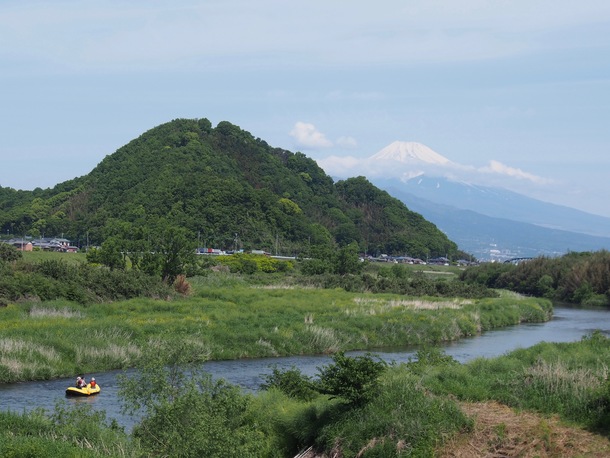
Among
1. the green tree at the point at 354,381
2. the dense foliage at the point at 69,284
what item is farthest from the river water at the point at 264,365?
the dense foliage at the point at 69,284

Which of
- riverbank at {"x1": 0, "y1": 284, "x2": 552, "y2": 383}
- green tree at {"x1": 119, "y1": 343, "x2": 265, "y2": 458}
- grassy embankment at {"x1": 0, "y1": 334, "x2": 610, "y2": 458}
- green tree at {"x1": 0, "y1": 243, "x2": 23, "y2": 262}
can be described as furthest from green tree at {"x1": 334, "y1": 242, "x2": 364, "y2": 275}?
grassy embankment at {"x1": 0, "y1": 334, "x2": 610, "y2": 458}

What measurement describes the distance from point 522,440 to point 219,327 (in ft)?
82.9

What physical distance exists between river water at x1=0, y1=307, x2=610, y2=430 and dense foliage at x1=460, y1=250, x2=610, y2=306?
3013 cm

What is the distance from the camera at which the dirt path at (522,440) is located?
17.8 meters

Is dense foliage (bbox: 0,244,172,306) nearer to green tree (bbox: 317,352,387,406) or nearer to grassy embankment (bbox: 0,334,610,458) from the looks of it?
grassy embankment (bbox: 0,334,610,458)

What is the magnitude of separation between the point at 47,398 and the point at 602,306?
7325 cm

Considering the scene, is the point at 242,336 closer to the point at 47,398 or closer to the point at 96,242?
the point at 47,398

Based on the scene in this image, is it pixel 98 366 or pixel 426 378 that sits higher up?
pixel 426 378

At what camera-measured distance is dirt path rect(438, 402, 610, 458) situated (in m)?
17.8

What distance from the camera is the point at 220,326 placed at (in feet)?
137

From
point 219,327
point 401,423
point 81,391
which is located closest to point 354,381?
point 401,423

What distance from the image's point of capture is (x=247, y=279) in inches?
3142

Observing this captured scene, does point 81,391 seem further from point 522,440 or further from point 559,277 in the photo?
point 559,277

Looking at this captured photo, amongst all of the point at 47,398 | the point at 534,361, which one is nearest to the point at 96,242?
the point at 47,398
